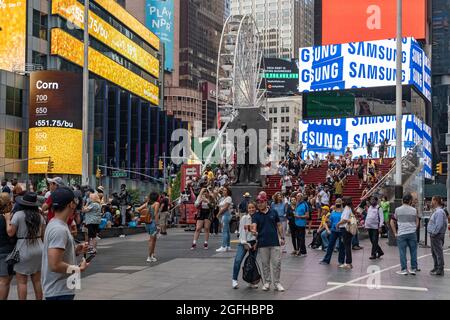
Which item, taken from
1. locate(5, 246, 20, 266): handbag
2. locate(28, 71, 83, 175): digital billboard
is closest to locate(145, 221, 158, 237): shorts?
locate(5, 246, 20, 266): handbag

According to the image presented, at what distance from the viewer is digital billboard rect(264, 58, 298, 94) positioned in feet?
513

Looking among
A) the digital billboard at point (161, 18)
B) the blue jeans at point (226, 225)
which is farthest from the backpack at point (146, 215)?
the digital billboard at point (161, 18)

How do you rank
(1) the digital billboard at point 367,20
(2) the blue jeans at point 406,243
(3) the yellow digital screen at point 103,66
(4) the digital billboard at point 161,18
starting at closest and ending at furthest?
(2) the blue jeans at point 406,243 → (3) the yellow digital screen at point 103,66 → (1) the digital billboard at point 367,20 → (4) the digital billboard at point 161,18

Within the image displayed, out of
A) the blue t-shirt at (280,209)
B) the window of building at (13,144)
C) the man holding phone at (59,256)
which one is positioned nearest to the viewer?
the man holding phone at (59,256)

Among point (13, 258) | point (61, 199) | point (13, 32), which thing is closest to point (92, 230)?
point (13, 258)

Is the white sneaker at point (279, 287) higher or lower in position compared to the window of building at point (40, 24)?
lower

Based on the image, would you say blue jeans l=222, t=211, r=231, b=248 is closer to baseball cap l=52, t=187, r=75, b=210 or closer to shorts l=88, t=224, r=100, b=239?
shorts l=88, t=224, r=100, b=239

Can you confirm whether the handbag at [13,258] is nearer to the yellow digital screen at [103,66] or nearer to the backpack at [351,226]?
the backpack at [351,226]

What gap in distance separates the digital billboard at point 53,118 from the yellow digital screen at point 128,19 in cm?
2205

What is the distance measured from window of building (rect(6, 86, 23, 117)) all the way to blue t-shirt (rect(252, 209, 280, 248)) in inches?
1869

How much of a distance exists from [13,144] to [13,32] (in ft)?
36.5

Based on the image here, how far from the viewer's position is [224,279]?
1229cm

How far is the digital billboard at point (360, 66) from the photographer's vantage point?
6050 centimetres
